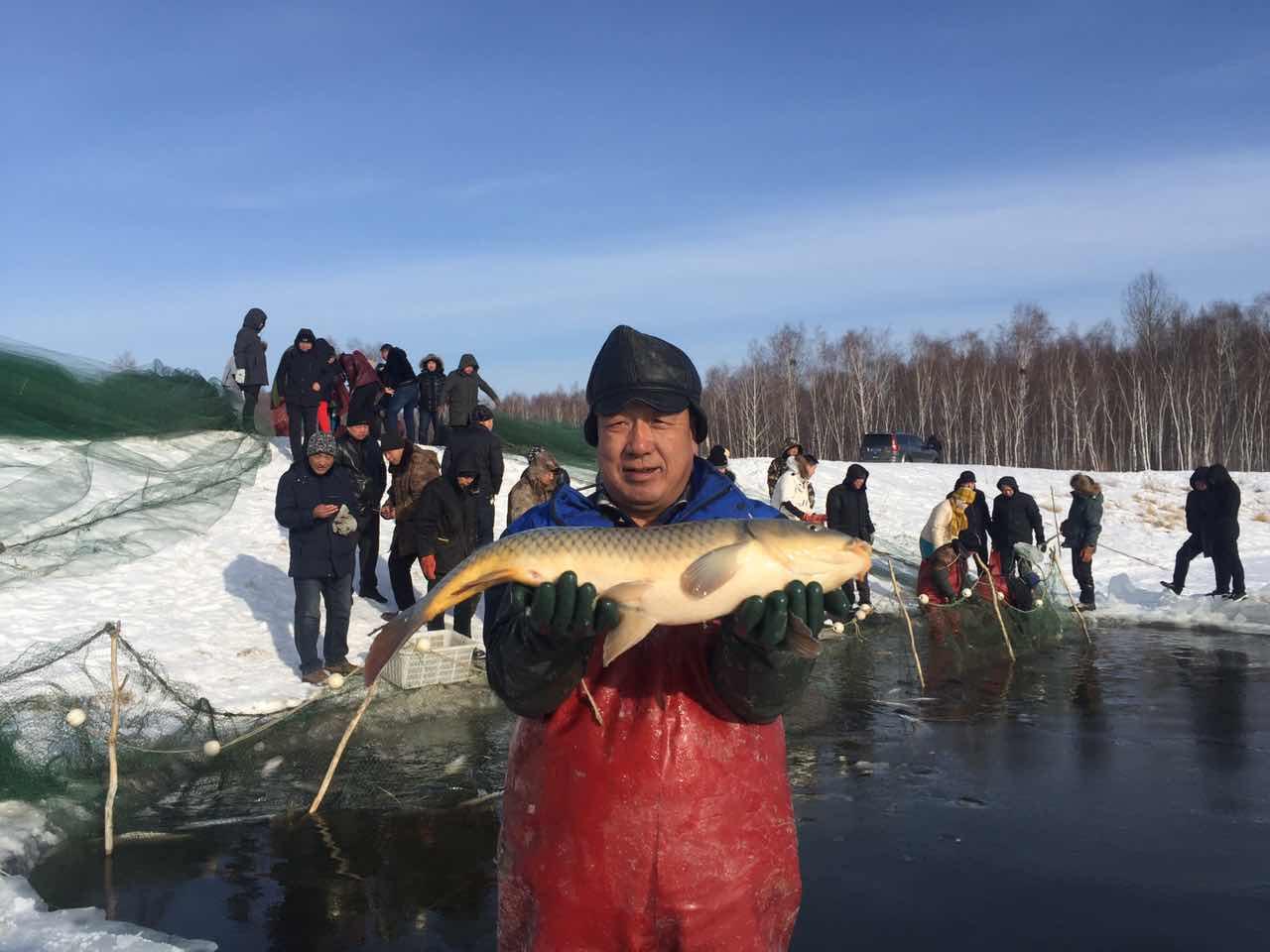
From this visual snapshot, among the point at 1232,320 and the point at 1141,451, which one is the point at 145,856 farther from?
the point at 1232,320

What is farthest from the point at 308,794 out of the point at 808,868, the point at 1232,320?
the point at 1232,320

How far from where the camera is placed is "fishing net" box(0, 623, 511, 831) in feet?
21.2

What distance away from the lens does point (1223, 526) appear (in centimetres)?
1547

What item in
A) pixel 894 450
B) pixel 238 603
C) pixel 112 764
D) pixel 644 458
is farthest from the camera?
pixel 894 450

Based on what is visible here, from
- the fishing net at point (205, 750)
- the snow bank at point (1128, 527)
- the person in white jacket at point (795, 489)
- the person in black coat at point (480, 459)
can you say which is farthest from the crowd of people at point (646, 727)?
the snow bank at point (1128, 527)

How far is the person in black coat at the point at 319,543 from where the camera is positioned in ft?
30.5

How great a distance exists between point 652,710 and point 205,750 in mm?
5395

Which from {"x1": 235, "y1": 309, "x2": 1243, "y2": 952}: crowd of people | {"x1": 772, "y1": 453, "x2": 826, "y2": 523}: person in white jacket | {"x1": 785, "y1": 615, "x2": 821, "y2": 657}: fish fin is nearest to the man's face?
{"x1": 235, "y1": 309, "x2": 1243, "y2": 952}: crowd of people

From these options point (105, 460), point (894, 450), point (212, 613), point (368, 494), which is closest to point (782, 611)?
point (368, 494)

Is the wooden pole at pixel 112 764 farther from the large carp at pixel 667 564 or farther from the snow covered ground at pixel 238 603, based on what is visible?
the large carp at pixel 667 564

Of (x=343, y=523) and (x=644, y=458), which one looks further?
(x=343, y=523)

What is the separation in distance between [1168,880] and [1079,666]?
21.2ft

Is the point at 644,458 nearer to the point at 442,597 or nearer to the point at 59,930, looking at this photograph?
the point at 442,597

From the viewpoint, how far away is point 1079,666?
1153cm
